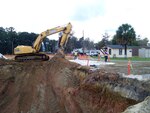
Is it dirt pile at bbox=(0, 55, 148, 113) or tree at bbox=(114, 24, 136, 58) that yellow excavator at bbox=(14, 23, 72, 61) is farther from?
tree at bbox=(114, 24, 136, 58)

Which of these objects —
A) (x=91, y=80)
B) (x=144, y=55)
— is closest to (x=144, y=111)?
(x=91, y=80)

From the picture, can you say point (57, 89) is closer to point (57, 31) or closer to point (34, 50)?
point (34, 50)

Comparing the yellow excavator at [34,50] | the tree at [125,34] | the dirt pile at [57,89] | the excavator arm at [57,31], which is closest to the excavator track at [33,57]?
the yellow excavator at [34,50]

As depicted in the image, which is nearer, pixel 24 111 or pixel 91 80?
pixel 91 80

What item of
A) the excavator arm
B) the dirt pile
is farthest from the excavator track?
the dirt pile

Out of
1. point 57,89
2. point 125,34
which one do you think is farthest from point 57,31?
point 125,34

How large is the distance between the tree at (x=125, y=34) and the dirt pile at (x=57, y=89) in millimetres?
43853

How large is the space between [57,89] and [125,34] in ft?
157

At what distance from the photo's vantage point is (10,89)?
1694 cm

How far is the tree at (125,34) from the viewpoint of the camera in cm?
6134

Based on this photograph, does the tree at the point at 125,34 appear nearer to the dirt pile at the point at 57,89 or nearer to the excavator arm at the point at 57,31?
the excavator arm at the point at 57,31

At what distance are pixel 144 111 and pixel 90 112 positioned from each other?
4742 mm

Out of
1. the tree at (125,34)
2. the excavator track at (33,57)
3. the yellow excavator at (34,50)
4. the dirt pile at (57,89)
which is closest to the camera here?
the dirt pile at (57,89)

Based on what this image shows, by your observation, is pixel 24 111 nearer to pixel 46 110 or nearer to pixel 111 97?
pixel 46 110
